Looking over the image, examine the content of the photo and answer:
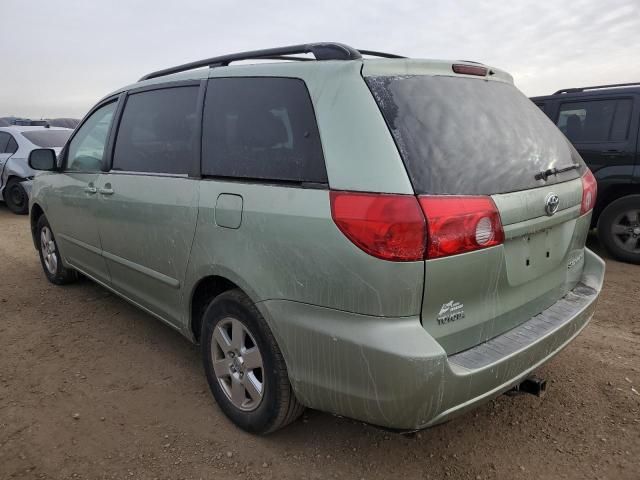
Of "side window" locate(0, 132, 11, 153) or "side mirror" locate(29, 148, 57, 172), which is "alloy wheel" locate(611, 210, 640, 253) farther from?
"side window" locate(0, 132, 11, 153)

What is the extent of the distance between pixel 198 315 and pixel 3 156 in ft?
28.1

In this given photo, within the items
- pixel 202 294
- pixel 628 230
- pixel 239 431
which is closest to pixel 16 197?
pixel 202 294

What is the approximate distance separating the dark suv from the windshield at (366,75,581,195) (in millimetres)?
3872

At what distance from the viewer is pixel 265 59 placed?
257 cm

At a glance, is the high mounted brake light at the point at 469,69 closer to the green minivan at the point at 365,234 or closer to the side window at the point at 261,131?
the green minivan at the point at 365,234

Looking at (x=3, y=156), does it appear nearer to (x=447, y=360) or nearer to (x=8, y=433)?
(x=8, y=433)

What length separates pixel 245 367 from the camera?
94.3 inches

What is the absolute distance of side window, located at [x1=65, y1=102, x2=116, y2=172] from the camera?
3576 mm

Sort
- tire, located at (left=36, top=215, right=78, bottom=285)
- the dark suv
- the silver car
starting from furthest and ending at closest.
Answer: the silver car
the dark suv
tire, located at (left=36, top=215, right=78, bottom=285)

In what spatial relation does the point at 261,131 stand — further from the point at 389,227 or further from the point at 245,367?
the point at 245,367

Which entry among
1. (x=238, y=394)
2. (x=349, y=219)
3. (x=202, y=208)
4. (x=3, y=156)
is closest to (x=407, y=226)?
(x=349, y=219)

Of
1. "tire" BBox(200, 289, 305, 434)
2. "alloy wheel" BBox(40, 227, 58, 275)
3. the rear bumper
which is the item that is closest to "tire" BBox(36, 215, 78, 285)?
"alloy wheel" BBox(40, 227, 58, 275)

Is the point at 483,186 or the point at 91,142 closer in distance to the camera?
the point at 483,186

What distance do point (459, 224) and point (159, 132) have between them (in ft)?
6.43
